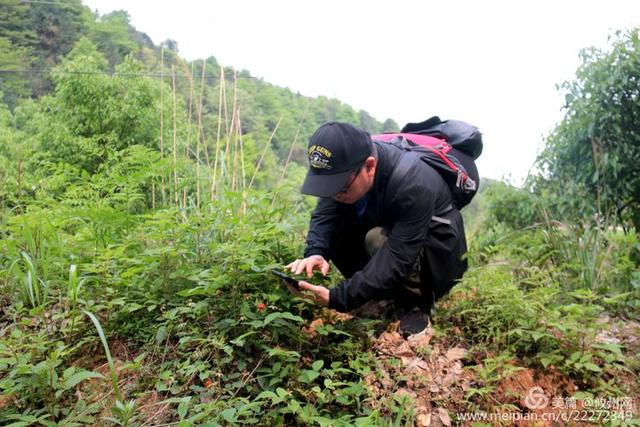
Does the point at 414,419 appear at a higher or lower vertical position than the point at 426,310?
lower

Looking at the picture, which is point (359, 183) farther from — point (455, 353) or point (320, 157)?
point (455, 353)

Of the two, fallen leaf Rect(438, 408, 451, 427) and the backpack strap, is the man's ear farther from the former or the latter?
fallen leaf Rect(438, 408, 451, 427)

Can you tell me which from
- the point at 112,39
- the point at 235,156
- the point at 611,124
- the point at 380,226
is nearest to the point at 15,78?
the point at 112,39

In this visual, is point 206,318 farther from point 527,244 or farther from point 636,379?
point 527,244

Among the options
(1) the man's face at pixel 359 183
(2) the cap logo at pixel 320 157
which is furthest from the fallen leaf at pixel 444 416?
(2) the cap logo at pixel 320 157

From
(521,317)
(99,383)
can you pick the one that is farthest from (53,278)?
(521,317)

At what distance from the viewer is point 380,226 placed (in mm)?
2465

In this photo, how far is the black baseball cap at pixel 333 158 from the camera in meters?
2.04

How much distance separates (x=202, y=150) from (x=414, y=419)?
2.41m

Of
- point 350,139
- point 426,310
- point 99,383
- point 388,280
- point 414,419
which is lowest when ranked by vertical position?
point 99,383

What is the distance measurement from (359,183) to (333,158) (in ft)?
0.60

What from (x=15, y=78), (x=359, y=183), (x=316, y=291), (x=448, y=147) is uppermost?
(x=448, y=147)

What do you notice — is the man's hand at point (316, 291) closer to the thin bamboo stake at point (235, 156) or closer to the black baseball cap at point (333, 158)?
the black baseball cap at point (333, 158)

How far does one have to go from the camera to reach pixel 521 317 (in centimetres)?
239
